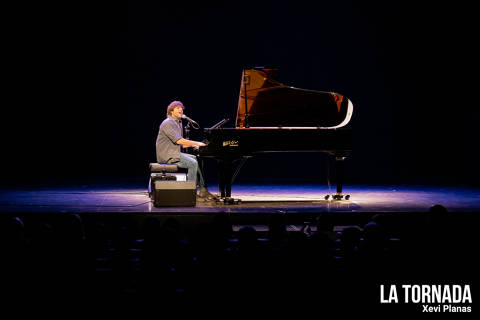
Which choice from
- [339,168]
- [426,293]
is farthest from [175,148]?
[426,293]

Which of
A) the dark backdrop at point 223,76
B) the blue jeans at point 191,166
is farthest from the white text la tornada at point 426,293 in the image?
the dark backdrop at point 223,76

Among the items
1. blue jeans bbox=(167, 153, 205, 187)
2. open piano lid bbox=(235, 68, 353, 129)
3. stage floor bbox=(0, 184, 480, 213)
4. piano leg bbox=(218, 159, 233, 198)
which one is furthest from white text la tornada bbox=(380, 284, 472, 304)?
blue jeans bbox=(167, 153, 205, 187)

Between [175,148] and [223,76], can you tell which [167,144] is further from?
[223,76]

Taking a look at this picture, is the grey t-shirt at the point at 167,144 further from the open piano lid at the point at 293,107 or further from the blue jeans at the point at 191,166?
the open piano lid at the point at 293,107

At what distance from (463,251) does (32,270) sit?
2412mm

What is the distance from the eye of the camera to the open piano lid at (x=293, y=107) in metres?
6.33

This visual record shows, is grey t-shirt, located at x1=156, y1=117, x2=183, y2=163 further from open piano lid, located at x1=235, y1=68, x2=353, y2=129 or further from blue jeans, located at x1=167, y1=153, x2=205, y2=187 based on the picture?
open piano lid, located at x1=235, y1=68, x2=353, y2=129

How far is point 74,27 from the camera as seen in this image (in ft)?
30.6

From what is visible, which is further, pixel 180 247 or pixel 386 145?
pixel 386 145

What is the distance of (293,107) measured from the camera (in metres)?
6.38

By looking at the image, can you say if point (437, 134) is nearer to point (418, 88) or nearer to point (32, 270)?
point (418, 88)

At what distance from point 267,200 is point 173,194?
1.26 metres

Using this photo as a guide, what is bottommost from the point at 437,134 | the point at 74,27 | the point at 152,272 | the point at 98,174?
the point at 152,272

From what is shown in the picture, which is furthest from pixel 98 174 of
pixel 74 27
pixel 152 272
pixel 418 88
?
pixel 152 272
